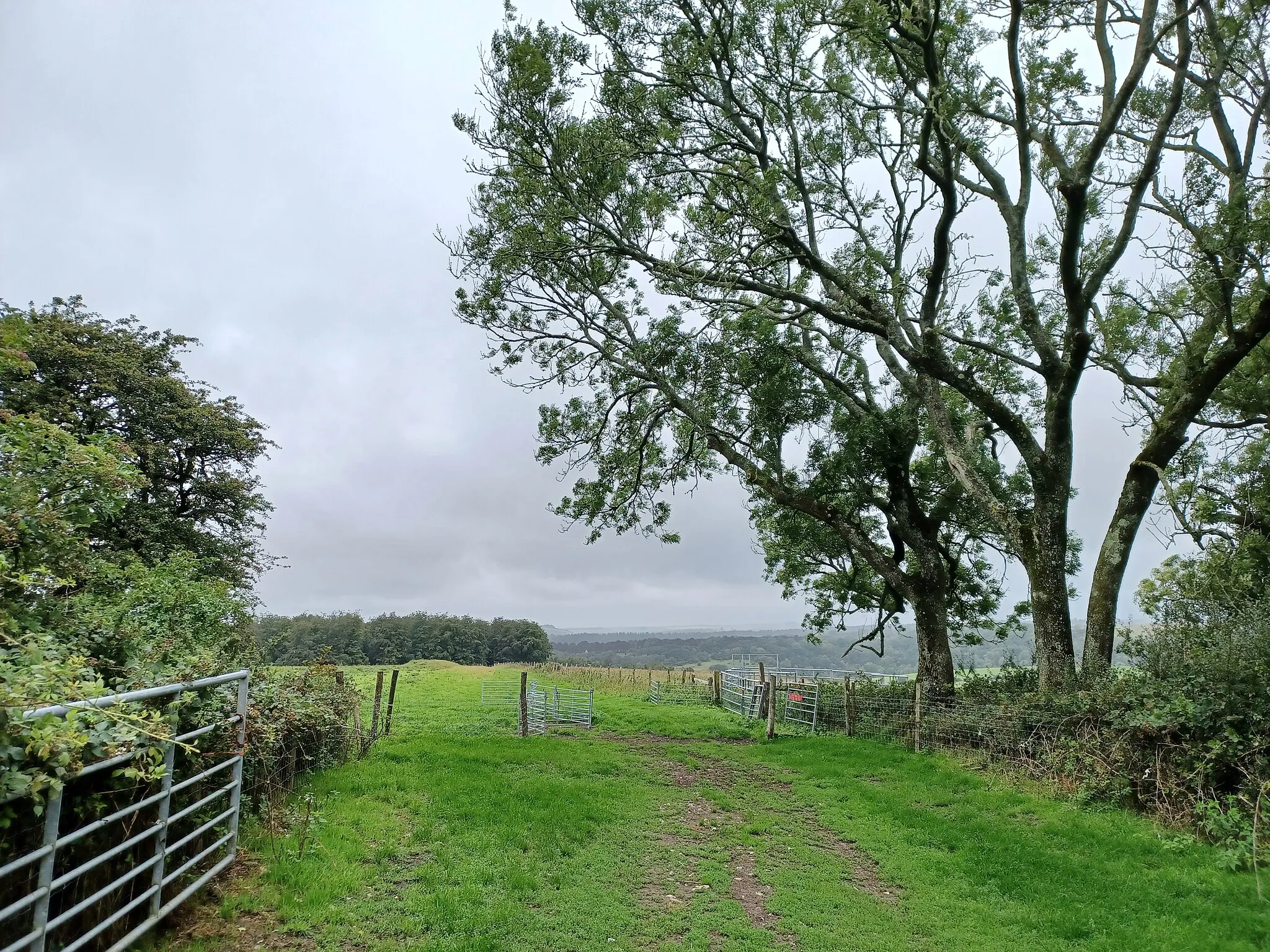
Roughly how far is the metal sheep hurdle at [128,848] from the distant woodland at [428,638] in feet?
164

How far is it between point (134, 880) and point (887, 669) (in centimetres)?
2011

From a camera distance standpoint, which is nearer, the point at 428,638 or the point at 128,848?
the point at 128,848

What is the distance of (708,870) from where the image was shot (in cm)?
679

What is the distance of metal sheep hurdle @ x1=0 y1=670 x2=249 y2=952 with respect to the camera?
3.08m

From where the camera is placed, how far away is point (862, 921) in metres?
5.64

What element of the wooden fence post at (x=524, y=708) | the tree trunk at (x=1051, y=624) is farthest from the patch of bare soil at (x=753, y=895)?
the wooden fence post at (x=524, y=708)

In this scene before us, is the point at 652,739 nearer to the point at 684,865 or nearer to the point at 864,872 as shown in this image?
the point at 684,865

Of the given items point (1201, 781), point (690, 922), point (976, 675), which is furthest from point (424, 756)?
point (976, 675)

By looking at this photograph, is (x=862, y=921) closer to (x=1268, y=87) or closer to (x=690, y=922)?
(x=690, y=922)

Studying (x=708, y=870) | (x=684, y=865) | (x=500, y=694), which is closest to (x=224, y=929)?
(x=684, y=865)

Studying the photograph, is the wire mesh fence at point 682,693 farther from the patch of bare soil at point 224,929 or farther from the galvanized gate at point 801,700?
the patch of bare soil at point 224,929

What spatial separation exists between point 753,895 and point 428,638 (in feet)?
256

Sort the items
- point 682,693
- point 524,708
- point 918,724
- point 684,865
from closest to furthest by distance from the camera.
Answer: point 684,865 < point 918,724 < point 524,708 < point 682,693

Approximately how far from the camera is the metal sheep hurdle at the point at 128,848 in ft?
10.1
